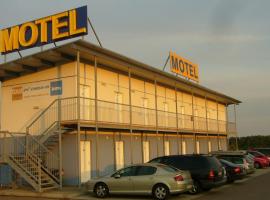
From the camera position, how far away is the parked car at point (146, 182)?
1574cm

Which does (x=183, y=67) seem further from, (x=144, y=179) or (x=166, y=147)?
(x=144, y=179)

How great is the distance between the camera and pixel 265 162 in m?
35.6

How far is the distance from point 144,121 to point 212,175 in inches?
405

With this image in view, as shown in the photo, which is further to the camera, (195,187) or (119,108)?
(119,108)

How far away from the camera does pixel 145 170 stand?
16.5m

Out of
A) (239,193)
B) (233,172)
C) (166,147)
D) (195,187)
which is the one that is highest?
(166,147)

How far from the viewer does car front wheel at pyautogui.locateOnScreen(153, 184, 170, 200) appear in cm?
1575

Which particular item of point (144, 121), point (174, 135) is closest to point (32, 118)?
point (144, 121)

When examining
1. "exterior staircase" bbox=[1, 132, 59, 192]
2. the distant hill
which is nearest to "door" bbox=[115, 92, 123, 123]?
"exterior staircase" bbox=[1, 132, 59, 192]

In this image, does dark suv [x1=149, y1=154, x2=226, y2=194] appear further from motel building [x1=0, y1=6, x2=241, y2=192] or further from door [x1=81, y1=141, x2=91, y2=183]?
door [x1=81, y1=141, x2=91, y2=183]

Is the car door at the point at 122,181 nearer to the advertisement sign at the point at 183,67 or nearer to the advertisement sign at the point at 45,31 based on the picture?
the advertisement sign at the point at 45,31

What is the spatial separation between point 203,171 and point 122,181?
3461mm

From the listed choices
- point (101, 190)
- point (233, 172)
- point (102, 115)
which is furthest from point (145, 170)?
point (233, 172)

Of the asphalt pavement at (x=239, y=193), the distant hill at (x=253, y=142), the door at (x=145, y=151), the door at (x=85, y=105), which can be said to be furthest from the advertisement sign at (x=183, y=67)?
the distant hill at (x=253, y=142)
